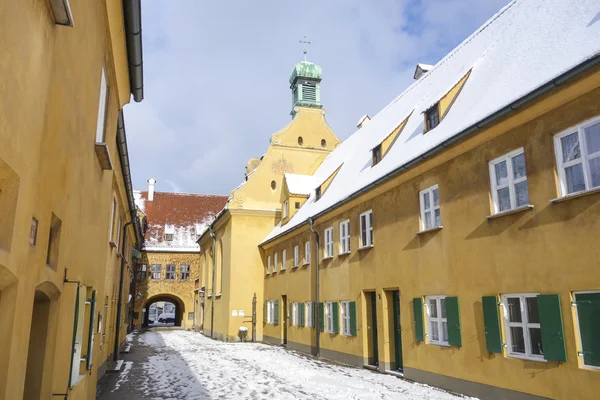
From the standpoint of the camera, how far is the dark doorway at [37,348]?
513 cm

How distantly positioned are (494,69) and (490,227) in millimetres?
4642

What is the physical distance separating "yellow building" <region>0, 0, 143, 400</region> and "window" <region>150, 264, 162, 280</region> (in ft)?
116

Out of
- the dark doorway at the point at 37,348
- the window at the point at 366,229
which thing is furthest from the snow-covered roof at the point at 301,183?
the dark doorway at the point at 37,348

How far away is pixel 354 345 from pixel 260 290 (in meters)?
14.2

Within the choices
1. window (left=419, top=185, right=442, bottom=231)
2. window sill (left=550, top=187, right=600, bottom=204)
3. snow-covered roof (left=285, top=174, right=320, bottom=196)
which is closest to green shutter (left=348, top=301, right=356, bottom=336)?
window (left=419, top=185, right=442, bottom=231)

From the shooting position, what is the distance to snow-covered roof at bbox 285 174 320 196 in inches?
1076

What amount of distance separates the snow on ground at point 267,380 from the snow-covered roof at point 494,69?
5.58 m

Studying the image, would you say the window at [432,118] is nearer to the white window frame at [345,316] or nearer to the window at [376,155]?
the window at [376,155]

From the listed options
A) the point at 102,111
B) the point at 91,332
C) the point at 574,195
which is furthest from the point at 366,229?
the point at 91,332

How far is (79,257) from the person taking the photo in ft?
22.5

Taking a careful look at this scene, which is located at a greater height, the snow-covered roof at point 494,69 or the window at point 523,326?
the snow-covered roof at point 494,69

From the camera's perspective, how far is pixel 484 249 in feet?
33.1

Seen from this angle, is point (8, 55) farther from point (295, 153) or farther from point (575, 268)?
point (295, 153)

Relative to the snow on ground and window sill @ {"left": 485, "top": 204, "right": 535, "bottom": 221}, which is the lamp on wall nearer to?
window sill @ {"left": 485, "top": 204, "right": 535, "bottom": 221}
